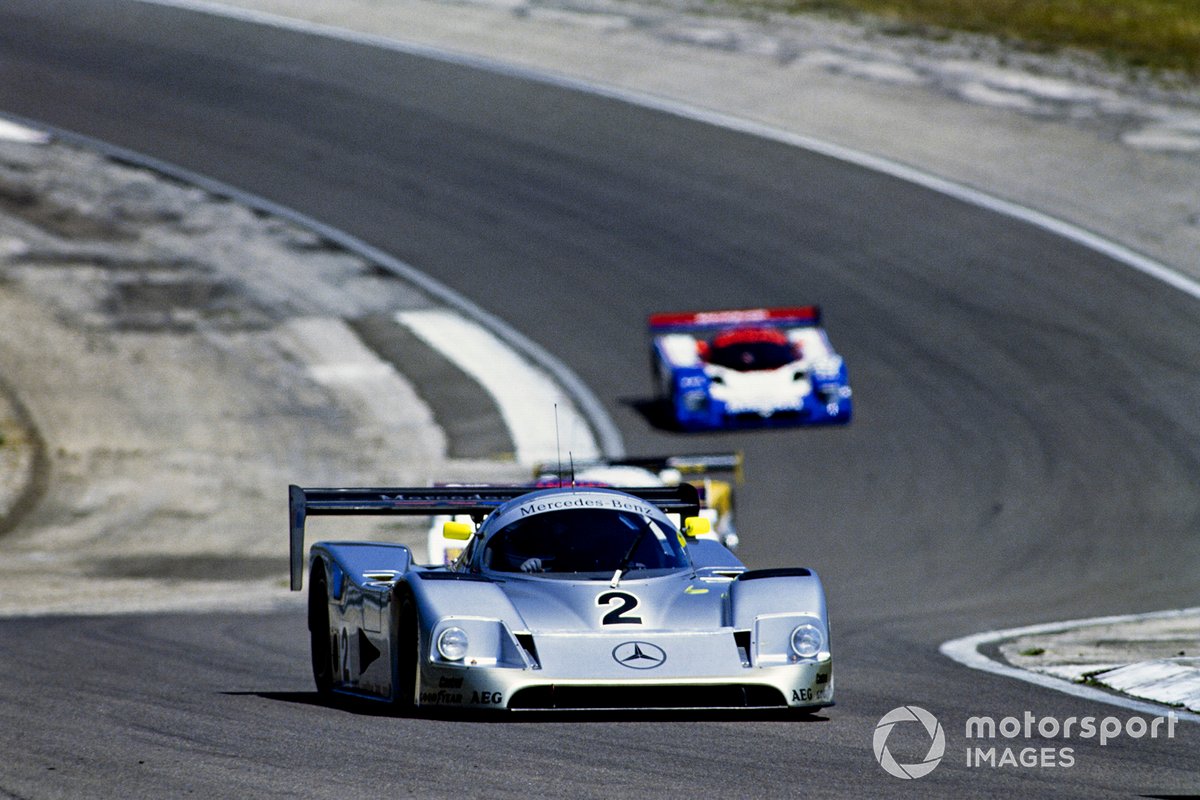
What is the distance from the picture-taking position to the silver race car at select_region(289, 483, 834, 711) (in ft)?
27.7

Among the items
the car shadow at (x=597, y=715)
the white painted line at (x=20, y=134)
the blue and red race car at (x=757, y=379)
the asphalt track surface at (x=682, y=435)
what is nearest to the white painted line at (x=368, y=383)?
the asphalt track surface at (x=682, y=435)

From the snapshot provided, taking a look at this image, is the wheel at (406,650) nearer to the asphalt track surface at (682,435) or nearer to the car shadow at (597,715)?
the car shadow at (597,715)

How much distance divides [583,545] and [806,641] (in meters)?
1.53

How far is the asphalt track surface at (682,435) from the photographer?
7883 mm

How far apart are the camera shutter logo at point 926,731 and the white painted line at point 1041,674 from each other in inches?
43.8

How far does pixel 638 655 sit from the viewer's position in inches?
334

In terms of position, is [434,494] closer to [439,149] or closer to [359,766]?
[359,766]

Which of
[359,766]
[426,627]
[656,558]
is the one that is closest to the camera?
[359,766]

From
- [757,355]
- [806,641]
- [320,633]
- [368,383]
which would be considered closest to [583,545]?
[806,641]

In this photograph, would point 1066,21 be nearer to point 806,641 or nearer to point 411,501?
point 411,501

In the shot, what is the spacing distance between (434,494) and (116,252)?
24327mm

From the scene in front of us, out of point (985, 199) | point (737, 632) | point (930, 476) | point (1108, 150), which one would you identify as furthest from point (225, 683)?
point (1108, 150)

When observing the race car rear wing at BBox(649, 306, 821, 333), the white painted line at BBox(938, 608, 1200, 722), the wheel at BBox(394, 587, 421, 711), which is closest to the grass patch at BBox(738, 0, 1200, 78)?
the race car rear wing at BBox(649, 306, 821, 333)

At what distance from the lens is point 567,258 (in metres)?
34.9
